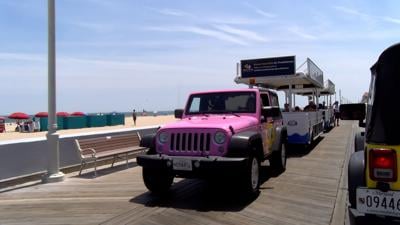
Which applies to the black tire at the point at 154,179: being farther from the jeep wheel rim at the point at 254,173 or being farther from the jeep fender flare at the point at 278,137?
the jeep fender flare at the point at 278,137

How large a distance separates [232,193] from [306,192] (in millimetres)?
1339

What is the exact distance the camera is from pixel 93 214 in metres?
6.71

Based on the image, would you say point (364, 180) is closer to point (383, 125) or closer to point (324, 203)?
point (383, 125)

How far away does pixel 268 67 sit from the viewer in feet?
52.3

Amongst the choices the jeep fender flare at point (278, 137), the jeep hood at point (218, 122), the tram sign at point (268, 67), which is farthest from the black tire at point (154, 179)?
the tram sign at point (268, 67)

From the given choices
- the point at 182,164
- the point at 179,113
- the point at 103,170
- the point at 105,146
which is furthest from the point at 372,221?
the point at 105,146

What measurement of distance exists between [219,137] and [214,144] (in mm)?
141

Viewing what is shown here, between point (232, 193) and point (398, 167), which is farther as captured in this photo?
point (232, 193)

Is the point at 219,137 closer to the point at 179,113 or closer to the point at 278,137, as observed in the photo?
the point at 179,113

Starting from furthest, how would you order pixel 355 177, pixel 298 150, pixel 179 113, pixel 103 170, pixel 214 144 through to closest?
1. pixel 298 150
2. pixel 103 170
3. pixel 179 113
4. pixel 214 144
5. pixel 355 177

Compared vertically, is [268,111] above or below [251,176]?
above

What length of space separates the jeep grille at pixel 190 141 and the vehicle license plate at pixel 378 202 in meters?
3.83

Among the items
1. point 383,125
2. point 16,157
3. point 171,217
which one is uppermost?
point 383,125

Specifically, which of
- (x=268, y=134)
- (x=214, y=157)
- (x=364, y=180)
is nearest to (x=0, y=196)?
(x=214, y=157)
